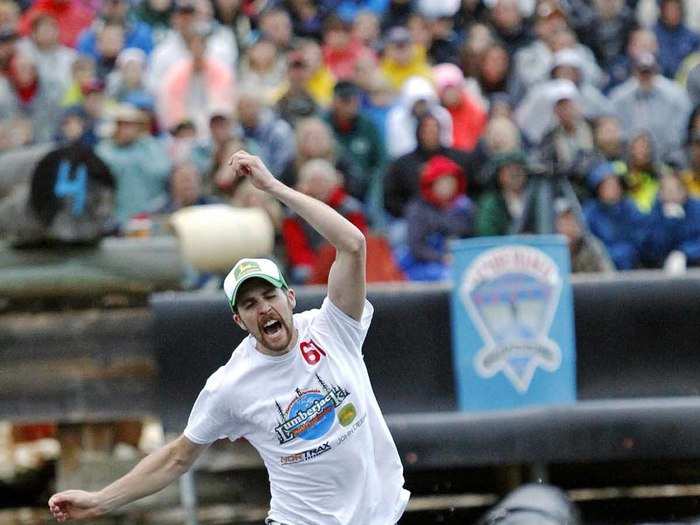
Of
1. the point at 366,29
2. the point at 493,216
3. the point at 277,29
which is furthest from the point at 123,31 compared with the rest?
the point at 493,216

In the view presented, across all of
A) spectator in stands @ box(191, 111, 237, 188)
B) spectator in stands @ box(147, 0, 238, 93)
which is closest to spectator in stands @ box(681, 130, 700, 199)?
spectator in stands @ box(191, 111, 237, 188)

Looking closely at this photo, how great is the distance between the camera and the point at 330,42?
44.8 feet

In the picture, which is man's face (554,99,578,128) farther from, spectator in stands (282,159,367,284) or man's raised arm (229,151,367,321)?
man's raised arm (229,151,367,321)

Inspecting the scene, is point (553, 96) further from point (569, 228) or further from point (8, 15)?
point (8, 15)

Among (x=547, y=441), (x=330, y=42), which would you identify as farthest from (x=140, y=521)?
(x=330, y=42)

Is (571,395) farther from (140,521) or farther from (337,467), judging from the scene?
(337,467)

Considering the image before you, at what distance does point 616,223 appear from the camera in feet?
35.4

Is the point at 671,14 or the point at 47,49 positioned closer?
the point at 47,49

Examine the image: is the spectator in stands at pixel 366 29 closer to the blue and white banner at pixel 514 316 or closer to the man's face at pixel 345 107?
the man's face at pixel 345 107

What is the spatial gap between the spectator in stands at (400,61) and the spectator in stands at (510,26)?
2.81 feet

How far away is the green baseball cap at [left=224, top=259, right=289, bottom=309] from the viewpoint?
568 centimetres

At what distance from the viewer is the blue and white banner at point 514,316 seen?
8.96m

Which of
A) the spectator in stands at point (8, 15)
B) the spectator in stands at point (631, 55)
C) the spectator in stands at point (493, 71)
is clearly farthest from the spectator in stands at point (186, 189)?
the spectator in stands at point (631, 55)

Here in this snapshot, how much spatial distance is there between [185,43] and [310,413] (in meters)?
7.84
